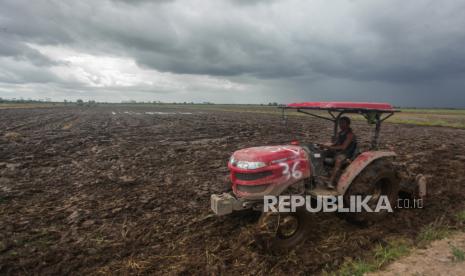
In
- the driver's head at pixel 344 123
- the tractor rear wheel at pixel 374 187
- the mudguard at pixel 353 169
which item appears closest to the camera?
the mudguard at pixel 353 169

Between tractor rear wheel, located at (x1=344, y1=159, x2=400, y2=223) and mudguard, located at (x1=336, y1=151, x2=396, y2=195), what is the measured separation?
114 mm

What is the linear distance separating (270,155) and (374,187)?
7.36 feet

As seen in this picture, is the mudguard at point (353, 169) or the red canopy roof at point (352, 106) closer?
the red canopy roof at point (352, 106)

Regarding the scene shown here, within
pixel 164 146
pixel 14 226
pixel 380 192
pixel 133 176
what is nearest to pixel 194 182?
pixel 133 176

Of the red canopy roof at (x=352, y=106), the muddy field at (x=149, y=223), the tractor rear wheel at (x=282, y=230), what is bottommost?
the muddy field at (x=149, y=223)

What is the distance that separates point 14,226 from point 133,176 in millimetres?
3355

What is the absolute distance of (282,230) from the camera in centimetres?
413

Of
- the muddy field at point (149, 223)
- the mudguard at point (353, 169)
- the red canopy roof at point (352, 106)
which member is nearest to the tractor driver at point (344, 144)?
the mudguard at point (353, 169)

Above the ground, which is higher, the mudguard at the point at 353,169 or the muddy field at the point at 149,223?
the mudguard at the point at 353,169

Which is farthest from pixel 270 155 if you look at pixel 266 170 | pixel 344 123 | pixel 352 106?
pixel 344 123

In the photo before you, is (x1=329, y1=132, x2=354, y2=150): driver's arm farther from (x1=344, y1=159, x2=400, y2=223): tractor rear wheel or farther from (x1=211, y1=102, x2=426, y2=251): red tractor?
(x1=344, y1=159, x2=400, y2=223): tractor rear wheel

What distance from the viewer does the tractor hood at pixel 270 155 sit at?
4148 millimetres

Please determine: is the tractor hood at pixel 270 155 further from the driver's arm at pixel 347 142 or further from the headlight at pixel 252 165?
the driver's arm at pixel 347 142

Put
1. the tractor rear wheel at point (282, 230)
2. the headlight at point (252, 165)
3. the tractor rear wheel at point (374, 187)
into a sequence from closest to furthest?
1. the tractor rear wheel at point (282, 230)
2. the headlight at point (252, 165)
3. the tractor rear wheel at point (374, 187)
